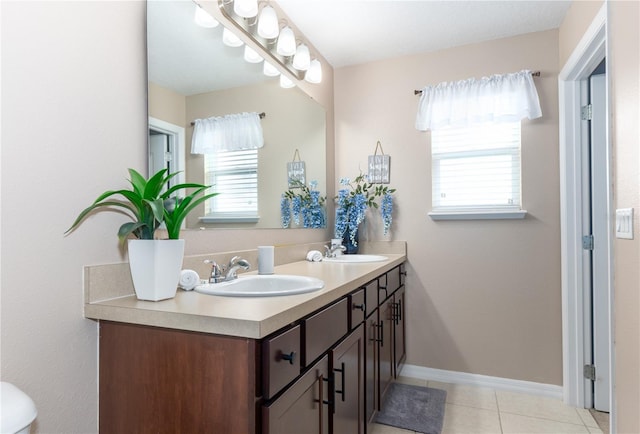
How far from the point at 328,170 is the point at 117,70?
1.77 metres

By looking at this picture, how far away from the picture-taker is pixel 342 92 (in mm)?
2984

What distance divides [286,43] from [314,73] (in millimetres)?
402

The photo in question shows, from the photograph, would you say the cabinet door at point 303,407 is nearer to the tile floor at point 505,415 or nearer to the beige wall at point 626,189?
the tile floor at point 505,415

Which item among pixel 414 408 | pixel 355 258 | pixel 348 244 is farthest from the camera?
pixel 348 244

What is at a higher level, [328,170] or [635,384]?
[328,170]

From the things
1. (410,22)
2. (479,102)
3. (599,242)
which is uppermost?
(410,22)

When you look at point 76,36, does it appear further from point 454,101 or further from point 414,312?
point 414,312

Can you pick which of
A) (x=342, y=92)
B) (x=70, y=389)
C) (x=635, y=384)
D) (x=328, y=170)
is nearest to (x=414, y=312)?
(x=328, y=170)

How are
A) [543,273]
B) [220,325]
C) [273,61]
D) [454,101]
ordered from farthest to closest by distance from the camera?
1. [454,101]
2. [543,273]
3. [273,61]
4. [220,325]

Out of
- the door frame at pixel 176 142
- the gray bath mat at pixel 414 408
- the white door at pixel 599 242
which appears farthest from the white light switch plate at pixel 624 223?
the door frame at pixel 176 142

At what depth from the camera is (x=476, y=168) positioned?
2590mm

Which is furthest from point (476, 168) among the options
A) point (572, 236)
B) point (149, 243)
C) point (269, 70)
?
point (149, 243)

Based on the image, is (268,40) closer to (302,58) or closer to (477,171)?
(302,58)

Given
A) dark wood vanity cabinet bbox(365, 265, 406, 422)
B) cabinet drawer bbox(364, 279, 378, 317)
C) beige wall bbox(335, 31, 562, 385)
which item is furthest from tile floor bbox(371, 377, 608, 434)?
cabinet drawer bbox(364, 279, 378, 317)
